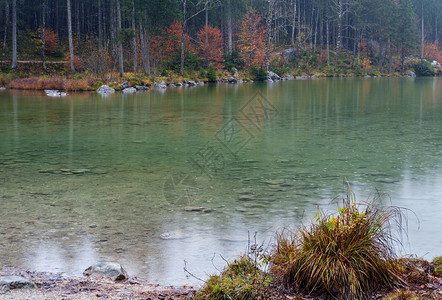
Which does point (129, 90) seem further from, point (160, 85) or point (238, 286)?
point (238, 286)

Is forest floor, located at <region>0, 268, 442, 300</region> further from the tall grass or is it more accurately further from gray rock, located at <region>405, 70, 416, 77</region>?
gray rock, located at <region>405, 70, 416, 77</region>

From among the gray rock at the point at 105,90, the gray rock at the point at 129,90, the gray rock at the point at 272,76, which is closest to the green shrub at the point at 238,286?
the gray rock at the point at 105,90

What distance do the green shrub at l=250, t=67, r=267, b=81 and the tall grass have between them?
155 ft

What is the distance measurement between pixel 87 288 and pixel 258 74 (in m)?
48.1

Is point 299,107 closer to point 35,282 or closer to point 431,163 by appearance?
point 431,163

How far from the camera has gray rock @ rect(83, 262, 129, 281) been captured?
4430 millimetres

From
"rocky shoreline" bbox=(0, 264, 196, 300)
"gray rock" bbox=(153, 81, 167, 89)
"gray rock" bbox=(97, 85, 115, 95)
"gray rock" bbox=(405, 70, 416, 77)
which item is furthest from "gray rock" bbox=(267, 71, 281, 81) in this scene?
"rocky shoreline" bbox=(0, 264, 196, 300)

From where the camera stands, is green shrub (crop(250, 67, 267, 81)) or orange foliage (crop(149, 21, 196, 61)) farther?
green shrub (crop(250, 67, 267, 81))

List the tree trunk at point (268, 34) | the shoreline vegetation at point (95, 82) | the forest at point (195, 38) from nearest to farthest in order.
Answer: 1. the shoreline vegetation at point (95, 82)
2. the forest at point (195, 38)
3. the tree trunk at point (268, 34)

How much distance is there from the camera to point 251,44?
55.0 m

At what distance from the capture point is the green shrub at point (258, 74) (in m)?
50.7

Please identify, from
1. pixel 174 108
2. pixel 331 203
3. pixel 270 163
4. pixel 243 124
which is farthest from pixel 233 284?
pixel 174 108

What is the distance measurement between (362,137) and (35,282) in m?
10.5

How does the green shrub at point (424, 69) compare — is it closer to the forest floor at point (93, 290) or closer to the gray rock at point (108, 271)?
the gray rock at point (108, 271)
